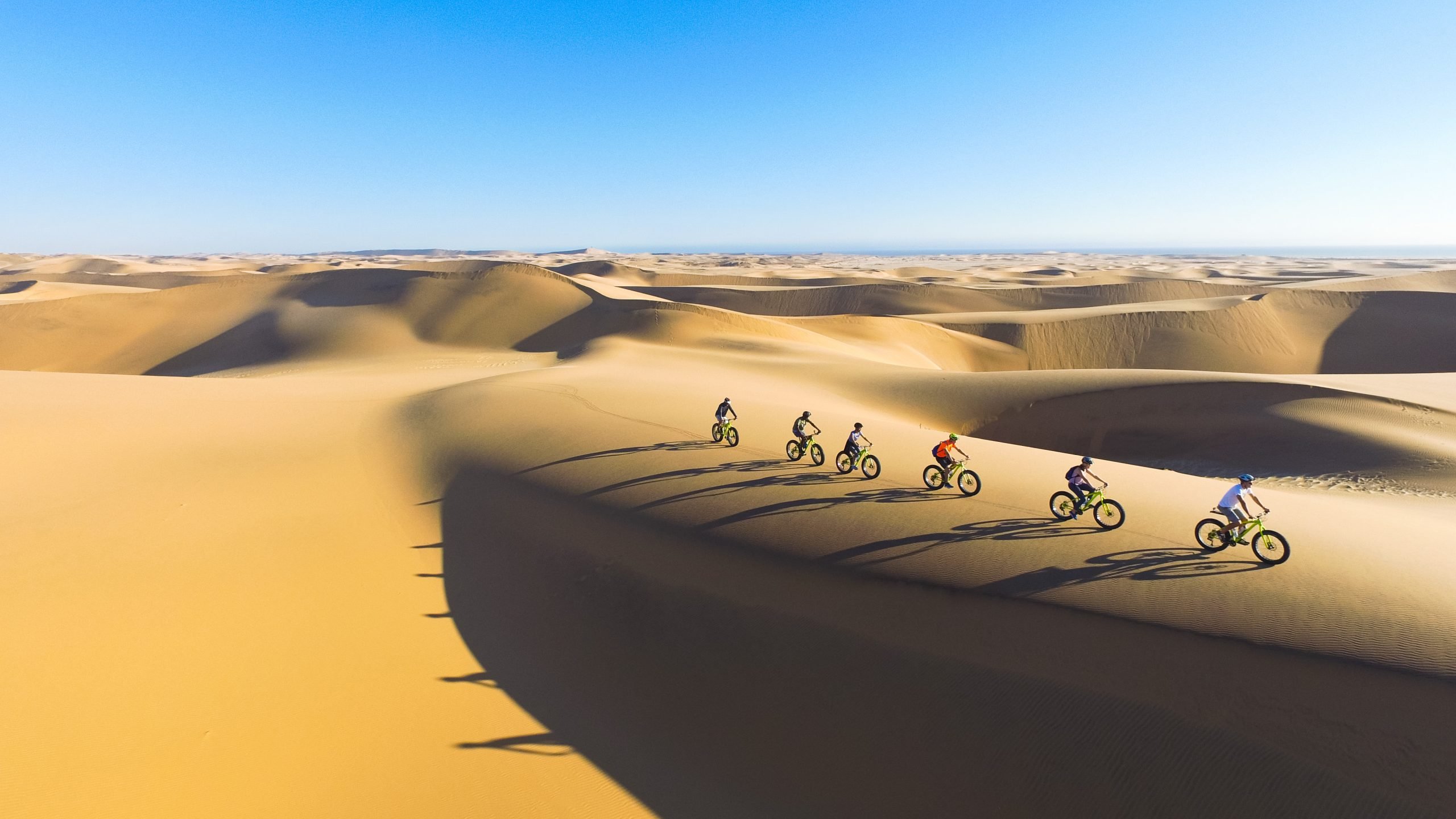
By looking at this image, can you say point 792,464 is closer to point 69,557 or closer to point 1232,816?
point 1232,816

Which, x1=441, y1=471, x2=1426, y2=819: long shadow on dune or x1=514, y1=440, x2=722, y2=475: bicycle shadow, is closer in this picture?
x1=441, y1=471, x2=1426, y2=819: long shadow on dune

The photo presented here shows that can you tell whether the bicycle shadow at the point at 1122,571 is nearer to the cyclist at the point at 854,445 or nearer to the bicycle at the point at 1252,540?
the bicycle at the point at 1252,540

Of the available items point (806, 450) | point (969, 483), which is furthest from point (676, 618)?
point (969, 483)

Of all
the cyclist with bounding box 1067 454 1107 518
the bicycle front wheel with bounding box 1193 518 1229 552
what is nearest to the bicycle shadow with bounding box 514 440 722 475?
the cyclist with bounding box 1067 454 1107 518

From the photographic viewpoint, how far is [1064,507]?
1013 cm

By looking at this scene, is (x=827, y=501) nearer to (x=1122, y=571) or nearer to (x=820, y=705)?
(x=820, y=705)

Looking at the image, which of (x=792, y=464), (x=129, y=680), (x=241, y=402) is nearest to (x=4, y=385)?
(x=241, y=402)

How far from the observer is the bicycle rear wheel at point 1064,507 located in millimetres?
10125

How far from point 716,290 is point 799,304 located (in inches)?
439

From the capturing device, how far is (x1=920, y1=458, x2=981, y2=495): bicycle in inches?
444

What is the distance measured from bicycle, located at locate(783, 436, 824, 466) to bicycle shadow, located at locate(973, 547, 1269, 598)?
16.8 ft

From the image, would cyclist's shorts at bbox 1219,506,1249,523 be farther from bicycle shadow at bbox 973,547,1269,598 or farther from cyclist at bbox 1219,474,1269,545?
bicycle shadow at bbox 973,547,1269,598

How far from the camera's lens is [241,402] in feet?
63.5

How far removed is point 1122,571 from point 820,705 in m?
4.70
